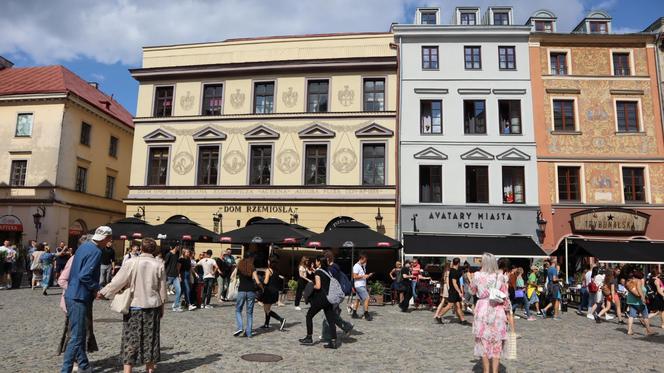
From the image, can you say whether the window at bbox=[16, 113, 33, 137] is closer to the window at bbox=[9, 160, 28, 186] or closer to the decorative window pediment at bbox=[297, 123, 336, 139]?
the window at bbox=[9, 160, 28, 186]

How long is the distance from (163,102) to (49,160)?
27.2 feet

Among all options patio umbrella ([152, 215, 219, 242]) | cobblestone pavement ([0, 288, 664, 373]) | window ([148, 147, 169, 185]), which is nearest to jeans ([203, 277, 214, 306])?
cobblestone pavement ([0, 288, 664, 373])

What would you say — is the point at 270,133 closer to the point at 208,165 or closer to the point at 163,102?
the point at 208,165

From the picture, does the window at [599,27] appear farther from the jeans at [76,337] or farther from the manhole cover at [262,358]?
the jeans at [76,337]

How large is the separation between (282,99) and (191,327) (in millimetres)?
15048

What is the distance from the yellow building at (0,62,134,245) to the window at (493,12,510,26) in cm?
2378

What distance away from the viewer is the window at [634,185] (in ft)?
69.1

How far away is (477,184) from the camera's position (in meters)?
21.7

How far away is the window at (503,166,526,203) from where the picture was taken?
21484 millimetres

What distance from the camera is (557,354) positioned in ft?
28.6

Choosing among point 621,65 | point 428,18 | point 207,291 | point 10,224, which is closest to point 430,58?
point 428,18

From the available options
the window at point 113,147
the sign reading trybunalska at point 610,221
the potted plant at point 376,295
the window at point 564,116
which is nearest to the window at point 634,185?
the sign reading trybunalska at point 610,221

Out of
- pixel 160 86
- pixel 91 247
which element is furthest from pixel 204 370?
pixel 160 86

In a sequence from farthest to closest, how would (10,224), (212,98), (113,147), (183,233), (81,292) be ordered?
(113,147) → (10,224) → (212,98) → (183,233) → (81,292)
